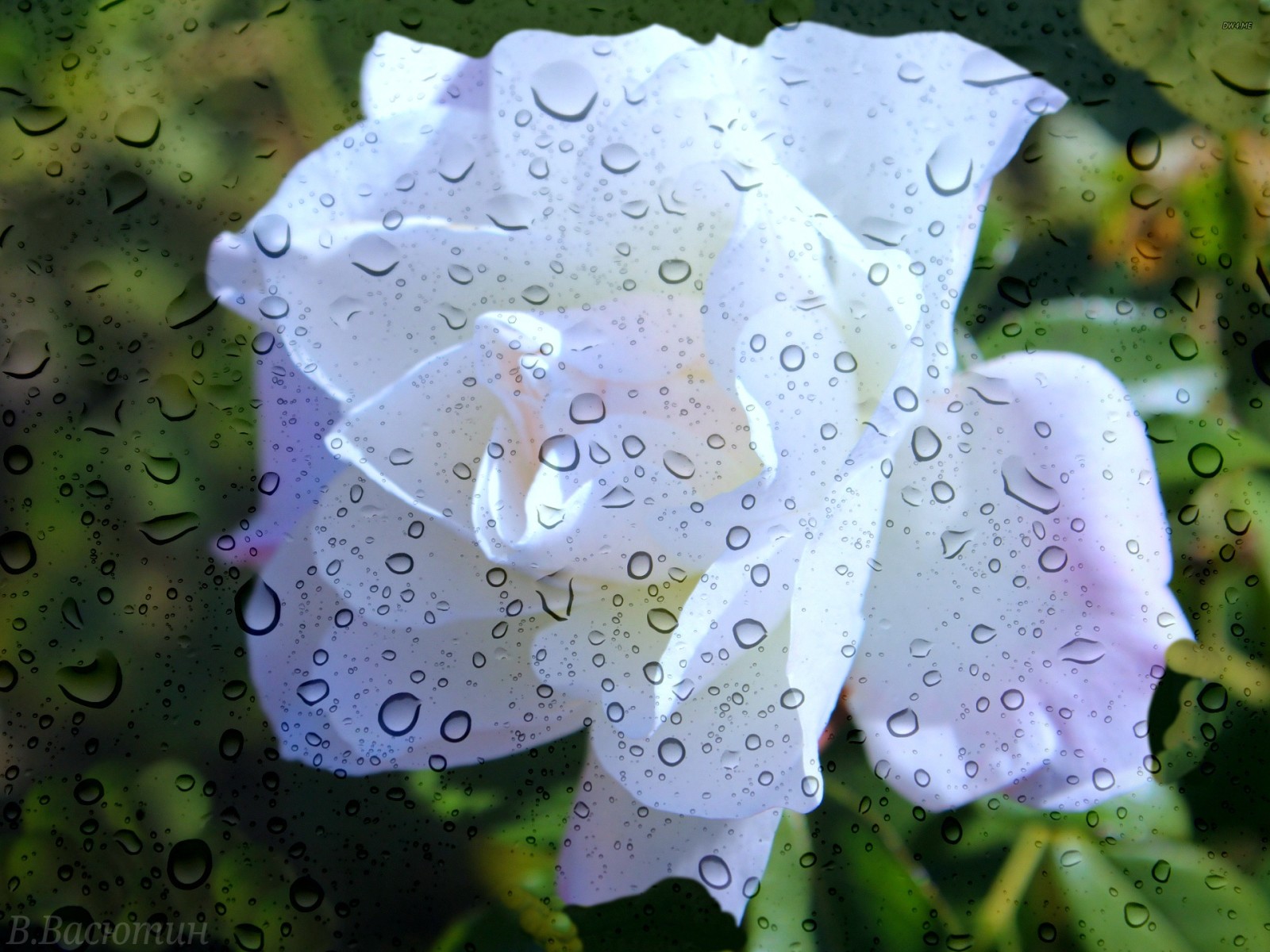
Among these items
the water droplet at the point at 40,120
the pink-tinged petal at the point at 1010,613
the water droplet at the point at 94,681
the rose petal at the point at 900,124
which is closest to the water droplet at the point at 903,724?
the pink-tinged petal at the point at 1010,613

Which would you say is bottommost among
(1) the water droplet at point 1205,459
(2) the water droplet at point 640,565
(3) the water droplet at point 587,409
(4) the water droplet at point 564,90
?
(2) the water droplet at point 640,565

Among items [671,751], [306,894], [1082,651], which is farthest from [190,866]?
[1082,651]

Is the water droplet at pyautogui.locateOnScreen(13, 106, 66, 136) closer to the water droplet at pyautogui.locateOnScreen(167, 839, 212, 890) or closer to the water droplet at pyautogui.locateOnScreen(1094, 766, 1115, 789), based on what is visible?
→ the water droplet at pyautogui.locateOnScreen(167, 839, 212, 890)

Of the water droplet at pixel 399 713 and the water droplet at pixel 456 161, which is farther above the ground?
the water droplet at pixel 456 161

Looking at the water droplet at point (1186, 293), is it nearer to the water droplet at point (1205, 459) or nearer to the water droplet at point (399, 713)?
the water droplet at point (1205, 459)

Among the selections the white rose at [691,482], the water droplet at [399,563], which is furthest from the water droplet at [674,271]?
the water droplet at [399,563]

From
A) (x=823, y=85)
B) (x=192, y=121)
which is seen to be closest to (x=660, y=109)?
(x=823, y=85)

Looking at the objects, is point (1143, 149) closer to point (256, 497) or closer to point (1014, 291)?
point (1014, 291)
